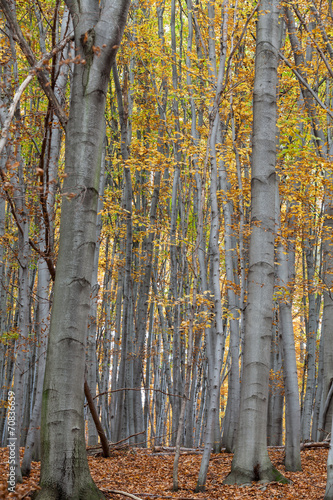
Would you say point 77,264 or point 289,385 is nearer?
point 77,264

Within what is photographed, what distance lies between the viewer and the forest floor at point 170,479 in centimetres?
424

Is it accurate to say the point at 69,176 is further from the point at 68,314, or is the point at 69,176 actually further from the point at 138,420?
the point at 138,420

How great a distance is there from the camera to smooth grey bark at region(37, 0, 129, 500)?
3.01 m

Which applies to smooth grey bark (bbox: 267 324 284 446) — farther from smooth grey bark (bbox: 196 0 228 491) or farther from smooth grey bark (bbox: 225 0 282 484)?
smooth grey bark (bbox: 196 0 228 491)

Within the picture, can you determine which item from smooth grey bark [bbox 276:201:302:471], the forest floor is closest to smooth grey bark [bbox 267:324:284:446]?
the forest floor

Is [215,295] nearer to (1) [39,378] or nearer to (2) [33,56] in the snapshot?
(1) [39,378]

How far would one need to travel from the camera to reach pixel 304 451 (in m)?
7.82

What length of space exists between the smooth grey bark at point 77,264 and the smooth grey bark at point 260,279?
221 centimetres

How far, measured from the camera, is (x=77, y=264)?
3.21 m

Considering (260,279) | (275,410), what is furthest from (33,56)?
(275,410)

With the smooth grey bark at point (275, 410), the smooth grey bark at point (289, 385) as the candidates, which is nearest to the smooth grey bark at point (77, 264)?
the smooth grey bark at point (289, 385)

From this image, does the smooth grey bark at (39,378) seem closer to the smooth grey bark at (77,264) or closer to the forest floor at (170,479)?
the forest floor at (170,479)

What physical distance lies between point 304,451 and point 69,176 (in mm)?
6701

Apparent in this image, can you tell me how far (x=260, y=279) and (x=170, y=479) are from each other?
2580 millimetres
